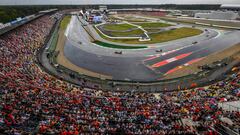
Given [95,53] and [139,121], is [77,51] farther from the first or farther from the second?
[139,121]

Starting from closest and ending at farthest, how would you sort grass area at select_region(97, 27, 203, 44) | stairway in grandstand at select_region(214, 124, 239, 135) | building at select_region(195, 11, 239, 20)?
stairway in grandstand at select_region(214, 124, 239, 135) → grass area at select_region(97, 27, 203, 44) → building at select_region(195, 11, 239, 20)

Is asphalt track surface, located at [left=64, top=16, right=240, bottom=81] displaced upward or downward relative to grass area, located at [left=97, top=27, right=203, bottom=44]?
downward

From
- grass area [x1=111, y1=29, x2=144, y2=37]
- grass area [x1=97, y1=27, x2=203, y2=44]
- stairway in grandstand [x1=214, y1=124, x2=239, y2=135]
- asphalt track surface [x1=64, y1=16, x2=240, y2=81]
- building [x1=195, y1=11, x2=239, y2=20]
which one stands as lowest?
asphalt track surface [x1=64, y1=16, x2=240, y2=81]

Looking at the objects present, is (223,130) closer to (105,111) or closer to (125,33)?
(105,111)

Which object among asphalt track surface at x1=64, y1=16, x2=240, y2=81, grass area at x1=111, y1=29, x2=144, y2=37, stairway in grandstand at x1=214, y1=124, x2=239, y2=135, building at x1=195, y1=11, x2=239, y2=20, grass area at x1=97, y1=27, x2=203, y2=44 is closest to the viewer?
stairway in grandstand at x1=214, y1=124, x2=239, y2=135

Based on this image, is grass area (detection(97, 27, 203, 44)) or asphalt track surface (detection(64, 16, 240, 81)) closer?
asphalt track surface (detection(64, 16, 240, 81))

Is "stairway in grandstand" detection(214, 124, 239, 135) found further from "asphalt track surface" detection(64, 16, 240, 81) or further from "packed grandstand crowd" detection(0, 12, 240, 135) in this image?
"asphalt track surface" detection(64, 16, 240, 81)

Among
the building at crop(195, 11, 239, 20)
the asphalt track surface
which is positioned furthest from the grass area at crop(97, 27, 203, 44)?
the building at crop(195, 11, 239, 20)
